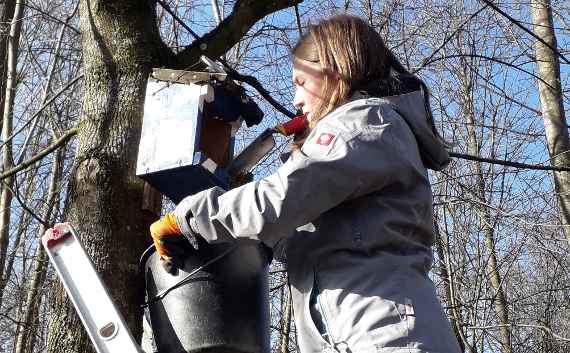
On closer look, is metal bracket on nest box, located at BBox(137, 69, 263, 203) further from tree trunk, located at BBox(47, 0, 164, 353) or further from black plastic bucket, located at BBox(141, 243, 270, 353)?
black plastic bucket, located at BBox(141, 243, 270, 353)

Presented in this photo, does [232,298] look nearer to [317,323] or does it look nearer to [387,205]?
[317,323]

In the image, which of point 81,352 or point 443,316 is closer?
point 443,316

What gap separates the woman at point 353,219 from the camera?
6.16 feet

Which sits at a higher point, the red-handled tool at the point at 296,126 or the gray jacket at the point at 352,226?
the red-handled tool at the point at 296,126

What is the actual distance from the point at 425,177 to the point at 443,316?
1.24 ft

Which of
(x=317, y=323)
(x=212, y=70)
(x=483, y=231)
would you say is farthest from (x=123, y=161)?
(x=483, y=231)

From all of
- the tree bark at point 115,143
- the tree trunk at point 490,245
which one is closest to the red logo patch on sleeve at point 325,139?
the tree bark at point 115,143

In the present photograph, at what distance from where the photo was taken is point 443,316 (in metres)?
1.96

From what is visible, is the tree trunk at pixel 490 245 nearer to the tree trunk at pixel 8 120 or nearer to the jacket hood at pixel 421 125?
the tree trunk at pixel 8 120

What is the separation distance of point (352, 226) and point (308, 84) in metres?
0.48

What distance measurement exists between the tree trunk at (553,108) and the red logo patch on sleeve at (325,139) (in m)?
6.40

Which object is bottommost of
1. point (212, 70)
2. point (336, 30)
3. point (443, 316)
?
point (443, 316)

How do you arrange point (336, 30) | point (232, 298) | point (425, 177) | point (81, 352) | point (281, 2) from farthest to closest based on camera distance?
point (281, 2) < point (81, 352) < point (232, 298) < point (336, 30) < point (425, 177)

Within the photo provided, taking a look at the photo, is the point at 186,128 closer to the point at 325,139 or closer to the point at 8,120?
the point at 325,139
